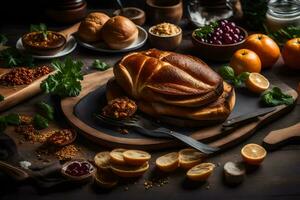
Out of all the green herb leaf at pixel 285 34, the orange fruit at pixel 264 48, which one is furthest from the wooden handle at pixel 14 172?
the green herb leaf at pixel 285 34

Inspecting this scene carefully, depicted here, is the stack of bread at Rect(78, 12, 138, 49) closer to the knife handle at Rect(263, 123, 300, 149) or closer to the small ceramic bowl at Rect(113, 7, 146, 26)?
the small ceramic bowl at Rect(113, 7, 146, 26)

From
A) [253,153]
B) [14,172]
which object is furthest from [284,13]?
[14,172]

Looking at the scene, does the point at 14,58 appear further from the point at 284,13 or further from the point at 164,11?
the point at 284,13

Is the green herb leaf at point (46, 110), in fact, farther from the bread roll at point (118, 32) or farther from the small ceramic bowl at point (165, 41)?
the small ceramic bowl at point (165, 41)

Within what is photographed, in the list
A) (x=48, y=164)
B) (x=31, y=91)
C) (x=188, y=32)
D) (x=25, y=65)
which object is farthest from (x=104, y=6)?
(x=48, y=164)

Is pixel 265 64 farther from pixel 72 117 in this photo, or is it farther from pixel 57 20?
pixel 57 20
